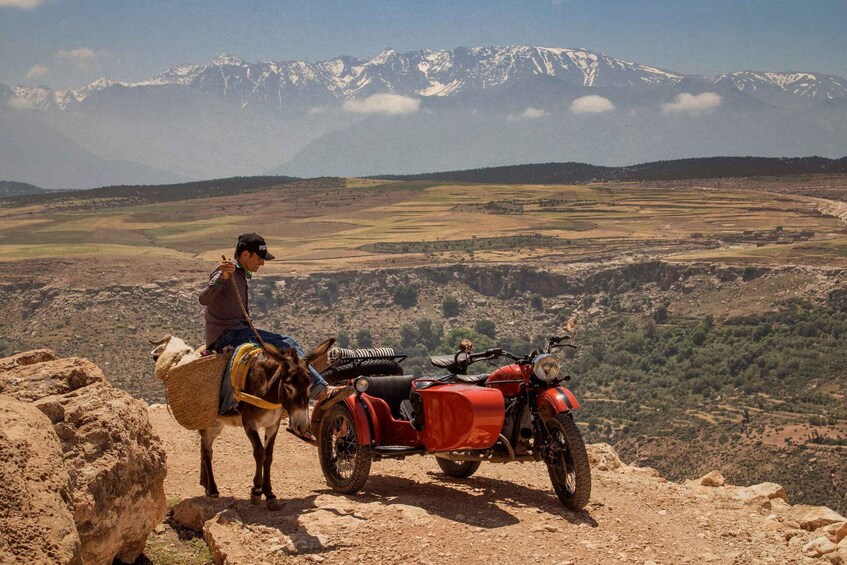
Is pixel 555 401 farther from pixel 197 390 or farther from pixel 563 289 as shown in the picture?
pixel 563 289

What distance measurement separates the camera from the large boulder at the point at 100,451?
7496 mm

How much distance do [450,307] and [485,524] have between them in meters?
95.6

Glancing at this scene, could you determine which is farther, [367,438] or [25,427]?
[367,438]

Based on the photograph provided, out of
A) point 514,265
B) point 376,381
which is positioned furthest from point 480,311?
point 376,381

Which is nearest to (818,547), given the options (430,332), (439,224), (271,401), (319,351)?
(319,351)

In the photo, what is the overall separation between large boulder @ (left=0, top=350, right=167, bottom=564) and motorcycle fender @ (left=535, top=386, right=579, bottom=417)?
12.1 ft

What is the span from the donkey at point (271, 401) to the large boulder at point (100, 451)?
1.15 m

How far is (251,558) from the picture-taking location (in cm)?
814

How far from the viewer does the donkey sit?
29.2 feet

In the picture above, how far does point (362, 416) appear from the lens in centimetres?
1019

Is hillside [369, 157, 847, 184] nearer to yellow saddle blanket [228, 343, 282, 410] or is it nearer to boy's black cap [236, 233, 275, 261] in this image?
boy's black cap [236, 233, 275, 261]

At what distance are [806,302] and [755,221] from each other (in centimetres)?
4708

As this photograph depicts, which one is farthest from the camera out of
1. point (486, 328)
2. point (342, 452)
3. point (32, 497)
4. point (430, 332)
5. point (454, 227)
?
point (454, 227)

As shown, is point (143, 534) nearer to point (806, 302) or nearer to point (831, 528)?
point (831, 528)
